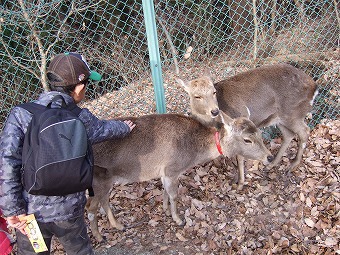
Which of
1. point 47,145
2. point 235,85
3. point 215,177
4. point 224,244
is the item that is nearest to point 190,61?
point 235,85

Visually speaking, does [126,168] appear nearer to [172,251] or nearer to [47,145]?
[172,251]

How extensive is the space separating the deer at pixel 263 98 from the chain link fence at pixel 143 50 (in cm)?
82

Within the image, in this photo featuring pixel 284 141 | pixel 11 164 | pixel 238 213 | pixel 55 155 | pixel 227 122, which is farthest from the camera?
pixel 284 141

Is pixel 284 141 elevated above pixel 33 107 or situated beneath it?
situated beneath

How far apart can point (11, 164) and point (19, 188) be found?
0.74ft

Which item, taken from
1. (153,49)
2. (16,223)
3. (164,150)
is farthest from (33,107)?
(153,49)

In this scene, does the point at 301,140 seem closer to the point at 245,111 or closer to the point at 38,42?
the point at 245,111

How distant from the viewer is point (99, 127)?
356 cm

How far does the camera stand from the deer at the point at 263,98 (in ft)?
18.8

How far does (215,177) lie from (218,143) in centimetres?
130

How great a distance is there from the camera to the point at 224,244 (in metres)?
4.77

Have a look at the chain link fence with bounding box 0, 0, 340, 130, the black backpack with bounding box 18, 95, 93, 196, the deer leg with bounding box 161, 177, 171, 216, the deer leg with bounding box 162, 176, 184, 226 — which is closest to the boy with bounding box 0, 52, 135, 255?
the black backpack with bounding box 18, 95, 93, 196

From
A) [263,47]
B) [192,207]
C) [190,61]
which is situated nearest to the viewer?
[192,207]

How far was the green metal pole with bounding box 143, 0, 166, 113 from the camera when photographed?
488 centimetres
